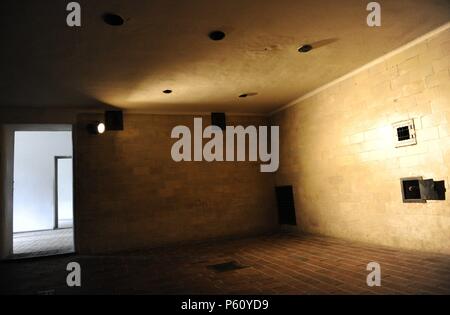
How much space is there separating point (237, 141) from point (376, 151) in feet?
10.9

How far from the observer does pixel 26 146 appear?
10.2 meters

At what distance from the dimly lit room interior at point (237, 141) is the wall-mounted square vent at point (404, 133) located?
0.10 ft

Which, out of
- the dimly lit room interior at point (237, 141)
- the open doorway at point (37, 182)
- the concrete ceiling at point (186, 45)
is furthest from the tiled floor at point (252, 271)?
the open doorway at point (37, 182)

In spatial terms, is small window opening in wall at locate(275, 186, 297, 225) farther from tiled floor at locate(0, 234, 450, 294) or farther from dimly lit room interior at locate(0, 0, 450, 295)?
tiled floor at locate(0, 234, 450, 294)

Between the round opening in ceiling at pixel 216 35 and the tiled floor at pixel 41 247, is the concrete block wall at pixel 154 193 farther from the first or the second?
the round opening in ceiling at pixel 216 35

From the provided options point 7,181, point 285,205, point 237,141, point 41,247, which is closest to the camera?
point 7,181

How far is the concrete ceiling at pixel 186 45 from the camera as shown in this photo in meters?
2.91

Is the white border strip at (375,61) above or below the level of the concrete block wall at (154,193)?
above

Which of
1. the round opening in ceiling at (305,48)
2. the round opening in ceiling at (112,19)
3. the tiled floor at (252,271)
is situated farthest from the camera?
the round opening in ceiling at (305,48)

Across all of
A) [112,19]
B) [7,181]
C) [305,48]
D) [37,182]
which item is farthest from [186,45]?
[37,182]

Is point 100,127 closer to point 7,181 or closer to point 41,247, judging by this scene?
point 7,181

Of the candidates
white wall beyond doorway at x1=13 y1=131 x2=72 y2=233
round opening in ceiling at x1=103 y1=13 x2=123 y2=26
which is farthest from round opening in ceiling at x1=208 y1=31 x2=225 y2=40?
white wall beyond doorway at x1=13 y1=131 x2=72 y2=233

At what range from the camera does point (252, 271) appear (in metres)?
3.77
